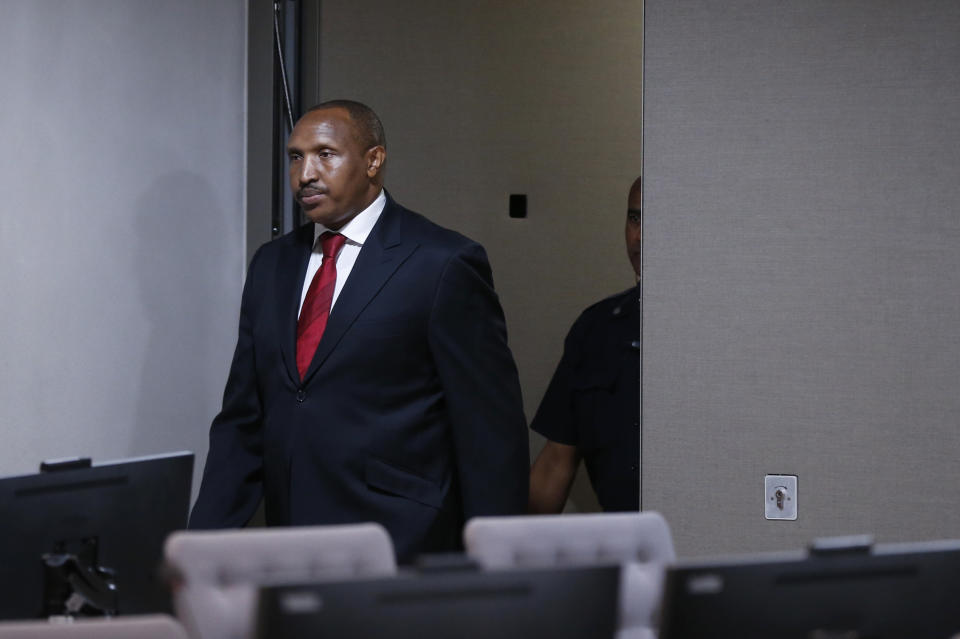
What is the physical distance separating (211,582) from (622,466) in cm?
230

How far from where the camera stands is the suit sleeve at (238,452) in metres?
3.21

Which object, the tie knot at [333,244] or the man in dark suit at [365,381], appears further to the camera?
the tie knot at [333,244]

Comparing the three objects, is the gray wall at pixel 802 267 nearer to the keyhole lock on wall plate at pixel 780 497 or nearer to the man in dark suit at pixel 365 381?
the keyhole lock on wall plate at pixel 780 497

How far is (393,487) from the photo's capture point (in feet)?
10.1

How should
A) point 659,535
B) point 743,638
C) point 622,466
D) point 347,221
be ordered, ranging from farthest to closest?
1. point 622,466
2. point 347,221
3. point 659,535
4. point 743,638

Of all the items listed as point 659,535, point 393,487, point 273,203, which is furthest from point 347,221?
point 659,535

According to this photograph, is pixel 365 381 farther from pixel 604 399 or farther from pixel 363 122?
Answer: pixel 604 399

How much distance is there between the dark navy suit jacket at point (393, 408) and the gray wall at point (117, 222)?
46 centimetres

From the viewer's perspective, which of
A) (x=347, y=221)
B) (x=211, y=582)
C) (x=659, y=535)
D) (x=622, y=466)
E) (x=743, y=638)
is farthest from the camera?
(x=622, y=466)

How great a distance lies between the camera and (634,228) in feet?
12.6

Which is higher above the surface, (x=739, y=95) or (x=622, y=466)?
(x=739, y=95)

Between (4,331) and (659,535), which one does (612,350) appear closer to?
(4,331)

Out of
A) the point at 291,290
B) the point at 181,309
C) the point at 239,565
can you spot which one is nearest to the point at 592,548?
the point at 239,565

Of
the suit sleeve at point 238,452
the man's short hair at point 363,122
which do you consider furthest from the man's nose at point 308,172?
the suit sleeve at point 238,452
